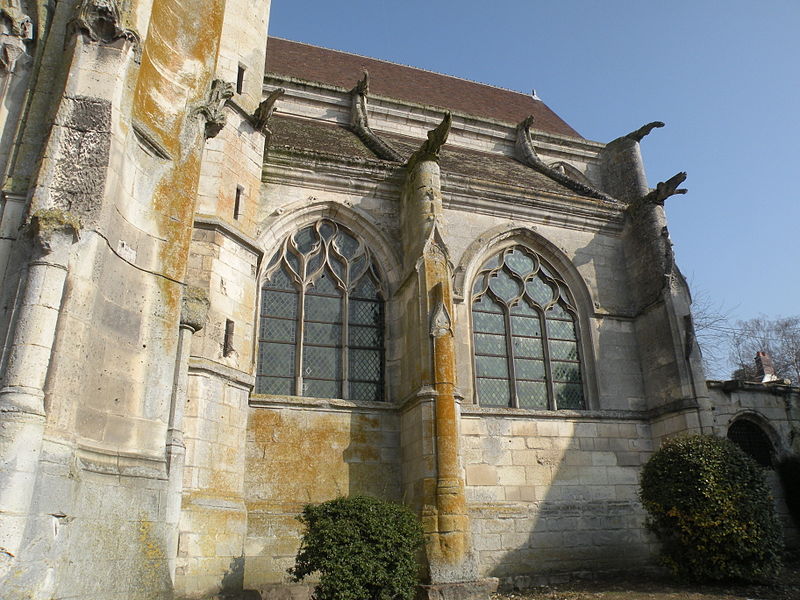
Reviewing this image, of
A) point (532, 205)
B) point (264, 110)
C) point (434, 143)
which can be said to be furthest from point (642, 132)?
point (264, 110)

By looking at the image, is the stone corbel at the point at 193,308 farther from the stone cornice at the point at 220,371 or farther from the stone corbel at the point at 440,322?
the stone corbel at the point at 440,322

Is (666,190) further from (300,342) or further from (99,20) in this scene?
(99,20)

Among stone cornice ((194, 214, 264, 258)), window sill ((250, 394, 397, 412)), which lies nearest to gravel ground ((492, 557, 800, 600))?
window sill ((250, 394, 397, 412))

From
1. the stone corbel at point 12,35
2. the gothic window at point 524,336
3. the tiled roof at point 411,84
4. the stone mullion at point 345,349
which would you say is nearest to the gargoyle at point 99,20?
the stone corbel at point 12,35

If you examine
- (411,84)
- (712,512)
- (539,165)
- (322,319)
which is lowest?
(712,512)

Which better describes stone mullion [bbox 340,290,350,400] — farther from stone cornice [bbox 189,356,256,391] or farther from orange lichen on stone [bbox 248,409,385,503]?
stone cornice [bbox 189,356,256,391]

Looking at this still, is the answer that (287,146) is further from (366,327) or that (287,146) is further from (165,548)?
(165,548)

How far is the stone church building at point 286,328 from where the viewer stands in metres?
3.80

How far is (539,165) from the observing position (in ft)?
44.1

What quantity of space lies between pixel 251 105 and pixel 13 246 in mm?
5908

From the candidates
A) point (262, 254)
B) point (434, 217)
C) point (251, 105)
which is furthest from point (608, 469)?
point (251, 105)

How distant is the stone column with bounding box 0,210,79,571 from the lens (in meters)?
3.19

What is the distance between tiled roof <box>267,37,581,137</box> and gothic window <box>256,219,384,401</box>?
7.03m

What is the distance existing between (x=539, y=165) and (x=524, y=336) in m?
5.06
